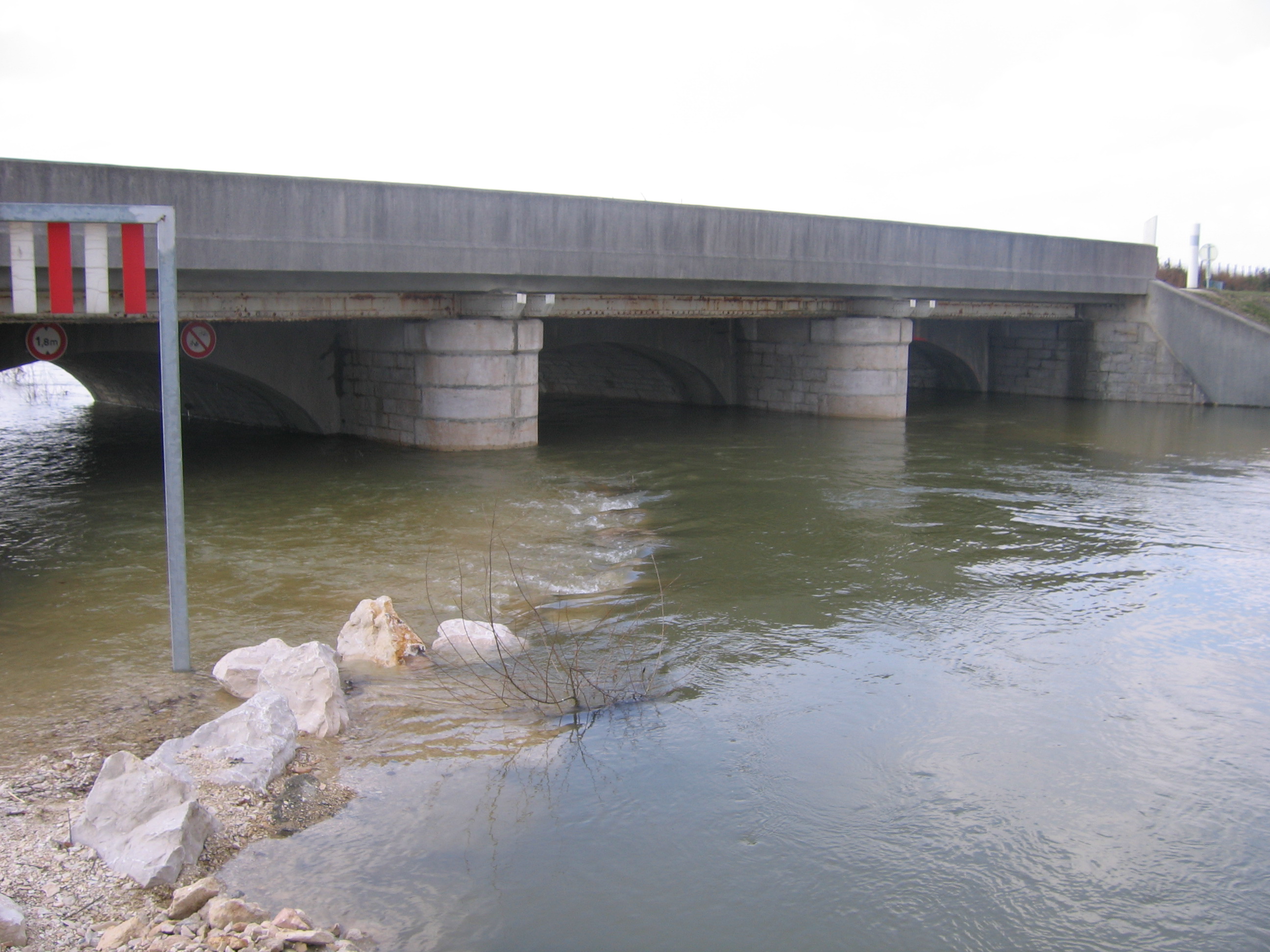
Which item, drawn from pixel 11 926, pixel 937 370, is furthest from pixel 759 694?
pixel 937 370

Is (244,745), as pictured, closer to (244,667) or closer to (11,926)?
(244,667)

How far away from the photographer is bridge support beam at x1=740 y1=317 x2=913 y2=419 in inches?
803

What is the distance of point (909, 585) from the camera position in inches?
355

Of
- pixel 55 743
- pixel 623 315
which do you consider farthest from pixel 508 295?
pixel 55 743

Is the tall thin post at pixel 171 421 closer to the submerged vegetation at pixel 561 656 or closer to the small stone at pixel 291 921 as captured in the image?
the submerged vegetation at pixel 561 656

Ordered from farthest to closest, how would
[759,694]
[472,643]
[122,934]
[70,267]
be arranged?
[472,643]
[759,694]
[70,267]
[122,934]

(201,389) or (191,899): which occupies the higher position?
(201,389)

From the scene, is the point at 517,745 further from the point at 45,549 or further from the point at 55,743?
the point at 45,549

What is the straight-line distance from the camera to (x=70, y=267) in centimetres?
554

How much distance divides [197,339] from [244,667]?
9482 mm

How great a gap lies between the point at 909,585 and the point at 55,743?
641cm

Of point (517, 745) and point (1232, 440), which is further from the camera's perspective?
point (1232, 440)

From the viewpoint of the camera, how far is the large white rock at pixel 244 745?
4.86 metres

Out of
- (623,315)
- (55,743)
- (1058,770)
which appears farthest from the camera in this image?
(623,315)
